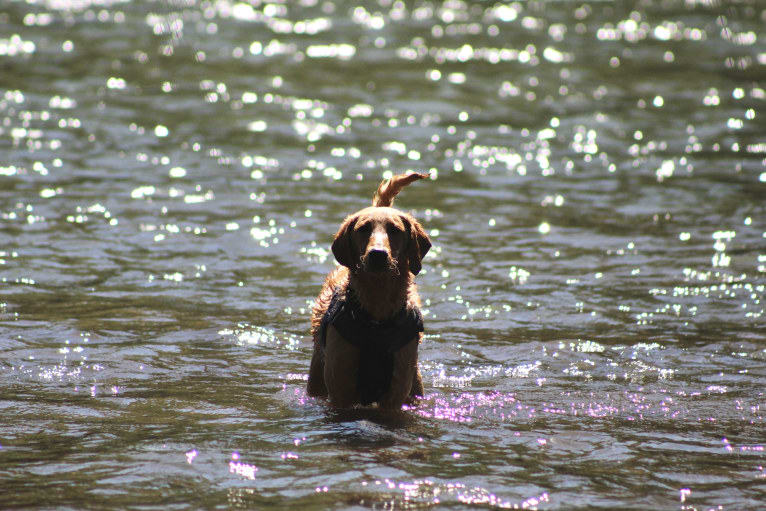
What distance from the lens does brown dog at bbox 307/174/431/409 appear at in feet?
25.1

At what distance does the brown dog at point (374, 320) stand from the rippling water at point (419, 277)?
0.23 m

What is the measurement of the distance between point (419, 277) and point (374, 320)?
13.9 feet

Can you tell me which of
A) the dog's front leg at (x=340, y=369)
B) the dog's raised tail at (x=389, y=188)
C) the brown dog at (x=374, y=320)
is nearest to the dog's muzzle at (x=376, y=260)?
the brown dog at (x=374, y=320)

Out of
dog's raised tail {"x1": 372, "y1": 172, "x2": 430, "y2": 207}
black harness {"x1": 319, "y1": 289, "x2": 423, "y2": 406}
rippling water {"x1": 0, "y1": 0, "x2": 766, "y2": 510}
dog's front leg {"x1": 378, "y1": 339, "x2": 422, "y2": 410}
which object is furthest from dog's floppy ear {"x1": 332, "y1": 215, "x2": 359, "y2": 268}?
rippling water {"x1": 0, "y1": 0, "x2": 766, "y2": 510}

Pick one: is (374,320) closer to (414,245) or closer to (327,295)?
(414,245)

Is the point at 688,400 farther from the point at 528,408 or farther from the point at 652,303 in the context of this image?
the point at 652,303

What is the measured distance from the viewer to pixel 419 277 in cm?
1193

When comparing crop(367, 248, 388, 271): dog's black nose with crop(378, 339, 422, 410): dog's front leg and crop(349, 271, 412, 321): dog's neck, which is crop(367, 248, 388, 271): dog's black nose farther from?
crop(378, 339, 422, 410): dog's front leg

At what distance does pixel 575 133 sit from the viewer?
61.2 feet

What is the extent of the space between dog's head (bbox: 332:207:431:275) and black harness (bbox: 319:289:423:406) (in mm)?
279

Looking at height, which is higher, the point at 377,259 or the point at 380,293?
the point at 377,259

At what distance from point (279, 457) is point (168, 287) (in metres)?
4.70

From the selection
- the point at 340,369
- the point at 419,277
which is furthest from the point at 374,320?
the point at 419,277

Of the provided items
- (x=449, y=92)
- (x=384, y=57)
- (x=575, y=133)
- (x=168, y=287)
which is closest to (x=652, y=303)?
(x=168, y=287)
